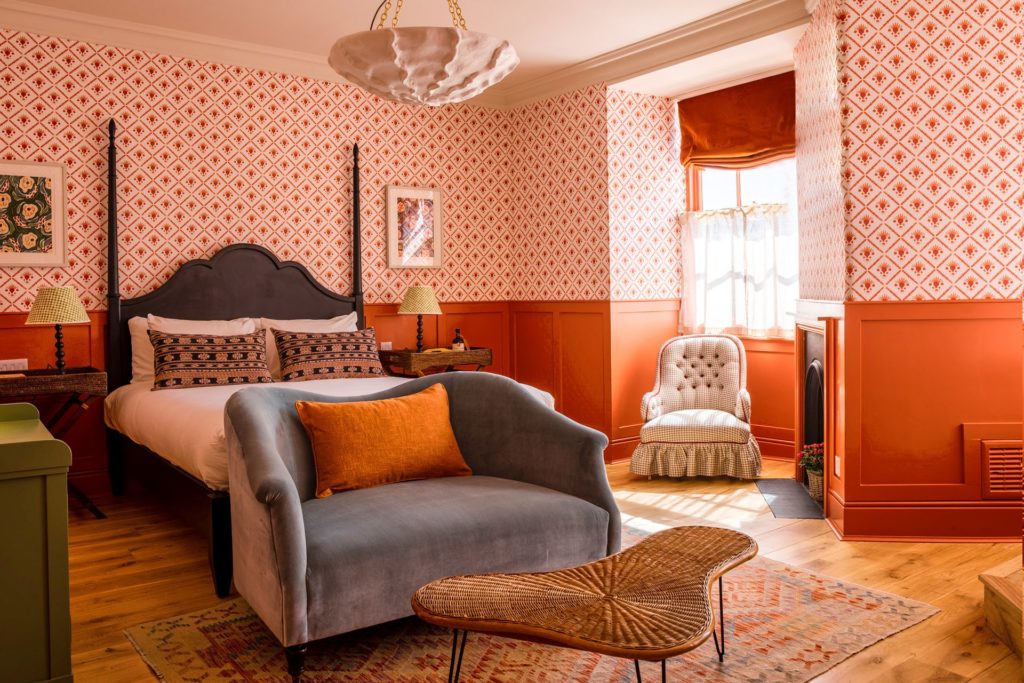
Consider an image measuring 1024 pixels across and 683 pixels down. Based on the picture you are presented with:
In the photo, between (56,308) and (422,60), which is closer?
(422,60)

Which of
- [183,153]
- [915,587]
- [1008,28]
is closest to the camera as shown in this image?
[915,587]

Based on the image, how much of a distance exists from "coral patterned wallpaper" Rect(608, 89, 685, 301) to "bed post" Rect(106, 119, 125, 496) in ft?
10.8

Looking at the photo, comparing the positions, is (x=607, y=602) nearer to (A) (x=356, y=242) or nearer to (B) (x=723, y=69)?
(A) (x=356, y=242)

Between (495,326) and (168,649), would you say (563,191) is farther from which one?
(168,649)

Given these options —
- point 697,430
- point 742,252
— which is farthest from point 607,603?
point 742,252

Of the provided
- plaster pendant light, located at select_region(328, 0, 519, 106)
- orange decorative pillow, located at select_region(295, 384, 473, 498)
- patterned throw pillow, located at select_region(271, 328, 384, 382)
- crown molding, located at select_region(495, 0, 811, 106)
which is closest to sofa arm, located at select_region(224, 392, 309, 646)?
orange decorative pillow, located at select_region(295, 384, 473, 498)

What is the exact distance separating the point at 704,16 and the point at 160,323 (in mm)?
3834

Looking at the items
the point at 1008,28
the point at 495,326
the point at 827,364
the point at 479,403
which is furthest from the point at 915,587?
the point at 495,326

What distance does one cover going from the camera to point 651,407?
17.5 feet

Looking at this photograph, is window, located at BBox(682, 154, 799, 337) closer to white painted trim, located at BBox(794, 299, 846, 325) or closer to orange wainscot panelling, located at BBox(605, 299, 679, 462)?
orange wainscot panelling, located at BBox(605, 299, 679, 462)

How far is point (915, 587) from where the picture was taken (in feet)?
10.5

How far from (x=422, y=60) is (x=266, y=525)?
64.6 inches

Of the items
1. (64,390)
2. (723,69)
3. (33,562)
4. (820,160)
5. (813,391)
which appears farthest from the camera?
(723,69)

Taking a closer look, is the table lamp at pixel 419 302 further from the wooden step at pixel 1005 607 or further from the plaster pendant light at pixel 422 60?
the wooden step at pixel 1005 607
